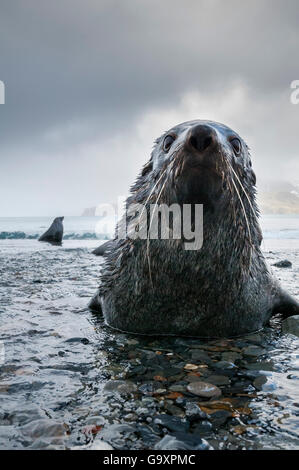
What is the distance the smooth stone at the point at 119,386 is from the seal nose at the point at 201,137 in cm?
189

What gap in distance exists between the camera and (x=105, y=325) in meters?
4.75

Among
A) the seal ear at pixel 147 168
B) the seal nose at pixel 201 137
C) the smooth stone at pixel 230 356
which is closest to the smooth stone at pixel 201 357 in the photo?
the smooth stone at pixel 230 356

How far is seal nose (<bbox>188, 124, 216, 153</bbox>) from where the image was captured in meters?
3.31

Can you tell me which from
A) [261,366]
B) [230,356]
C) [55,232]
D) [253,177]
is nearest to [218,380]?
[261,366]

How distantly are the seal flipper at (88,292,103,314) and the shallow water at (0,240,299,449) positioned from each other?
410 millimetres

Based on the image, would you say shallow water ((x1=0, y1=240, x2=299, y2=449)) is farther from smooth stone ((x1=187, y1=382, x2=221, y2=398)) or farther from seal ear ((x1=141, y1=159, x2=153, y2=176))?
seal ear ((x1=141, y1=159, x2=153, y2=176))

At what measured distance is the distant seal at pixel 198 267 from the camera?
3857 mm

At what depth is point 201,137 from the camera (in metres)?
3.30

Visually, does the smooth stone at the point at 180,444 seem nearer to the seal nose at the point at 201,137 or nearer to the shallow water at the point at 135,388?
the shallow water at the point at 135,388

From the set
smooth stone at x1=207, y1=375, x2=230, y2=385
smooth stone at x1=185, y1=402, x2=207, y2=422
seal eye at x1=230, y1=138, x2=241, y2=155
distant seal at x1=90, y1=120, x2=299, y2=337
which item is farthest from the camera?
seal eye at x1=230, y1=138, x2=241, y2=155

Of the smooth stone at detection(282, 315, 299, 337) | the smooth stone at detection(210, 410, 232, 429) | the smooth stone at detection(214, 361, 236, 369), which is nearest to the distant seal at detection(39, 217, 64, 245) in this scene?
the smooth stone at detection(282, 315, 299, 337)

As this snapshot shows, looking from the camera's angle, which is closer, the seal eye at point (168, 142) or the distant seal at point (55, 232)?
Answer: the seal eye at point (168, 142)

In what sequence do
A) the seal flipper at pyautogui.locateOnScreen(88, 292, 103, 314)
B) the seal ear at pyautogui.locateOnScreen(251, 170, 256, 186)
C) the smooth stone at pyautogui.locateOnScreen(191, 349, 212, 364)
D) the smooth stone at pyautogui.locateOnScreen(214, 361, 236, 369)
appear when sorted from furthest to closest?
the seal flipper at pyautogui.locateOnScreen(88, 292, 103, 314) < the seal ear at pyautogui.locateOnScreen(251, 170, 256, 186) < the smooth stone at pyautogui.locateOnScreen(191, 349, 212, 364) < the smooth stone at pyautogui.locateOnScreen(214, 361, 236, 369)
